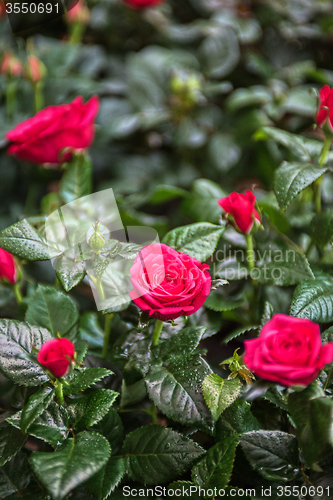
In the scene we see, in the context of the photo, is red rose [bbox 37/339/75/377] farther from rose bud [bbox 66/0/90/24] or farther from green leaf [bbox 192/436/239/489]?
rose bud [bbox 66/0/90/24]

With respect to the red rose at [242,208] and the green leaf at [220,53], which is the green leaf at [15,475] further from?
the green leaf at [220,53]

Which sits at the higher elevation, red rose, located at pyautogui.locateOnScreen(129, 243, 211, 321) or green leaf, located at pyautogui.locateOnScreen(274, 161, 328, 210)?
green leaf, located at pyautogui.locateOnScreen(274, 161, 328, 210)

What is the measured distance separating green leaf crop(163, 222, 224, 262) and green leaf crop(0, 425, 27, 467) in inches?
11.2

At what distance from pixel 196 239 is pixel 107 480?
0.29m

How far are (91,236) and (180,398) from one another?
0.67ft

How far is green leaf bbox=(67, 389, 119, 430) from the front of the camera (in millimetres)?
409

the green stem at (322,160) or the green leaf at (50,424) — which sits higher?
the green stem at (322,160)

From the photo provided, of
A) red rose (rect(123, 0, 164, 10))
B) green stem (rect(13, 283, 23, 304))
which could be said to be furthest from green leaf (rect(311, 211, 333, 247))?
red rose (rect(123, 0, 164, 10))

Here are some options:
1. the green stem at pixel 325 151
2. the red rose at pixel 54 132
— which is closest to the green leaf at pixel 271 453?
the green stem at pixel 325 151

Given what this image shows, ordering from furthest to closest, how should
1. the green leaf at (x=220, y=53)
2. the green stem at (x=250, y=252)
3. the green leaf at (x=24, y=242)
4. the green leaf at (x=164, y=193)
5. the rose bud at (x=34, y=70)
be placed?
the green leaf at (x=220, y=53) → the rose bud at (x=34, y=70) → the green leaf at (x=164, y=193) → the green stem at (x=250, y=252) → the green leaf at (x=24, y=242)

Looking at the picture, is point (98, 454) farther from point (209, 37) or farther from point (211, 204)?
point (209, 37)

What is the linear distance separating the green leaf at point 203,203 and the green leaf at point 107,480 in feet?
1.21

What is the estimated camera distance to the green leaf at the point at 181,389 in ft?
1.36

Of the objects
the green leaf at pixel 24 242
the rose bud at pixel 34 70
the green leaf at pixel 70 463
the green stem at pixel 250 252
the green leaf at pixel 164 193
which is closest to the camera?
the green leaf at pixel 70 463
